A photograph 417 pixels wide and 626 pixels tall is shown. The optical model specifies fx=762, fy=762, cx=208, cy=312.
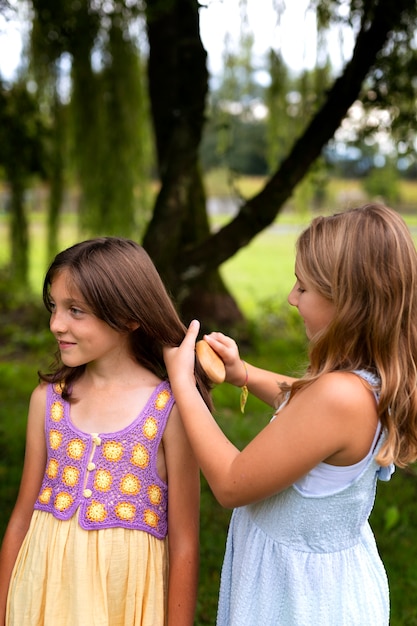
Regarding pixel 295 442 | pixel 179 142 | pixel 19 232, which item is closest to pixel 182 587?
pixel 295 442

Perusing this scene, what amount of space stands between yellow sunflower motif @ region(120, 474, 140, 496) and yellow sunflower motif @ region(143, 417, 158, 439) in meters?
0.10

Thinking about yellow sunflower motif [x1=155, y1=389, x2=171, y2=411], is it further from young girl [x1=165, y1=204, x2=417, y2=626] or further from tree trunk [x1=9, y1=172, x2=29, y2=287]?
tree trunk [x1=9, y1=172, x2=29, y2=287]

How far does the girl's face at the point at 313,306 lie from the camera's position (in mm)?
1627

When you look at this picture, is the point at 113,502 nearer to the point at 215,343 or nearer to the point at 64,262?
the point at 215,343

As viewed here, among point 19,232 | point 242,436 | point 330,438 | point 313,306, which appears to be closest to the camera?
point 330,438

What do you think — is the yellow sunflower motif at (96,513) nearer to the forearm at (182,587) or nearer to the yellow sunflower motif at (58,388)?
the forearm at (182,587)

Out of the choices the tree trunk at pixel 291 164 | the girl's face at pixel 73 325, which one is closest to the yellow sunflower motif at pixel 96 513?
the girl's face at pixel 73 325

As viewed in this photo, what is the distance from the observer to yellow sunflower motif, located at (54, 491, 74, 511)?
5.87ft

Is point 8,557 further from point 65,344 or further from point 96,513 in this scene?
point 65,344

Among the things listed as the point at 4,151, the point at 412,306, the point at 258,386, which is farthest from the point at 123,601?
the point at 4,151

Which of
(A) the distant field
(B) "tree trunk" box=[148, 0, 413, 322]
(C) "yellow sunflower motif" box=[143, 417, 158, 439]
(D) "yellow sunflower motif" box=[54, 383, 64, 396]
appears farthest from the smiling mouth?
(A) the distant field

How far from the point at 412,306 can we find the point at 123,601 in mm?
939

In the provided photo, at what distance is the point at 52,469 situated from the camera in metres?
1.84

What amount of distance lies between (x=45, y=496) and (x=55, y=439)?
5.4 inches
